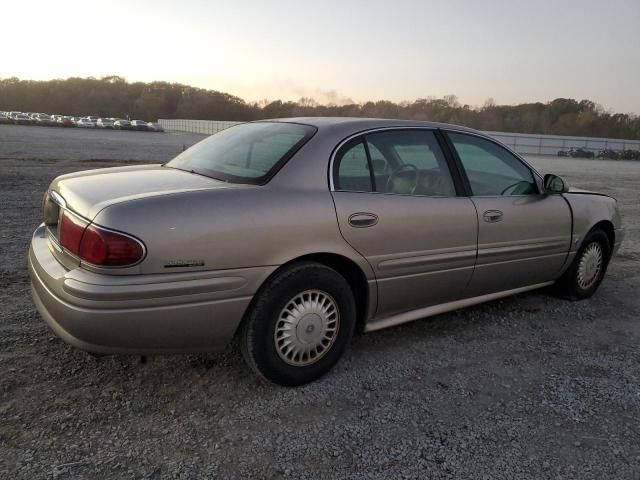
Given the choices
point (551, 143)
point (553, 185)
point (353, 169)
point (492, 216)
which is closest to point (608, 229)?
point (553, 185)

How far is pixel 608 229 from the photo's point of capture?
15.7 ft

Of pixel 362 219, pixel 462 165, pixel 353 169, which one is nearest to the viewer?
pixel 362 219

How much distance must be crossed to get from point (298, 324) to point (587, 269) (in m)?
2.99

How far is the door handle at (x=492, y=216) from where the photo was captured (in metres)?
3.69

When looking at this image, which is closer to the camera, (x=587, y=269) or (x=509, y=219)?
(x=509, y=219)

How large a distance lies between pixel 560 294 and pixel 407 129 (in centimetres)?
228

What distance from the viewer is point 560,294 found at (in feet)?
15.3

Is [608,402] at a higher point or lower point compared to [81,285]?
lower

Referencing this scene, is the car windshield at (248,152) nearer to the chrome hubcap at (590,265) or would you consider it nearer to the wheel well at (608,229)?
the chrome hubcap at (590,265)

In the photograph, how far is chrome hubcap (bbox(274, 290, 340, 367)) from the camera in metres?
2.90

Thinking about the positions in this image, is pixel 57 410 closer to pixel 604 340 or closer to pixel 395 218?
pixel 395 218

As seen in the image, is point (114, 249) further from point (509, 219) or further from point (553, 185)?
point (553, 185)

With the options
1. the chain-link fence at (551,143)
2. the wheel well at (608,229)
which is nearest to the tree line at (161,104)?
the chain-link fence at (551,143)

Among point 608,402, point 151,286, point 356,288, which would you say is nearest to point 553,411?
point 608,402
